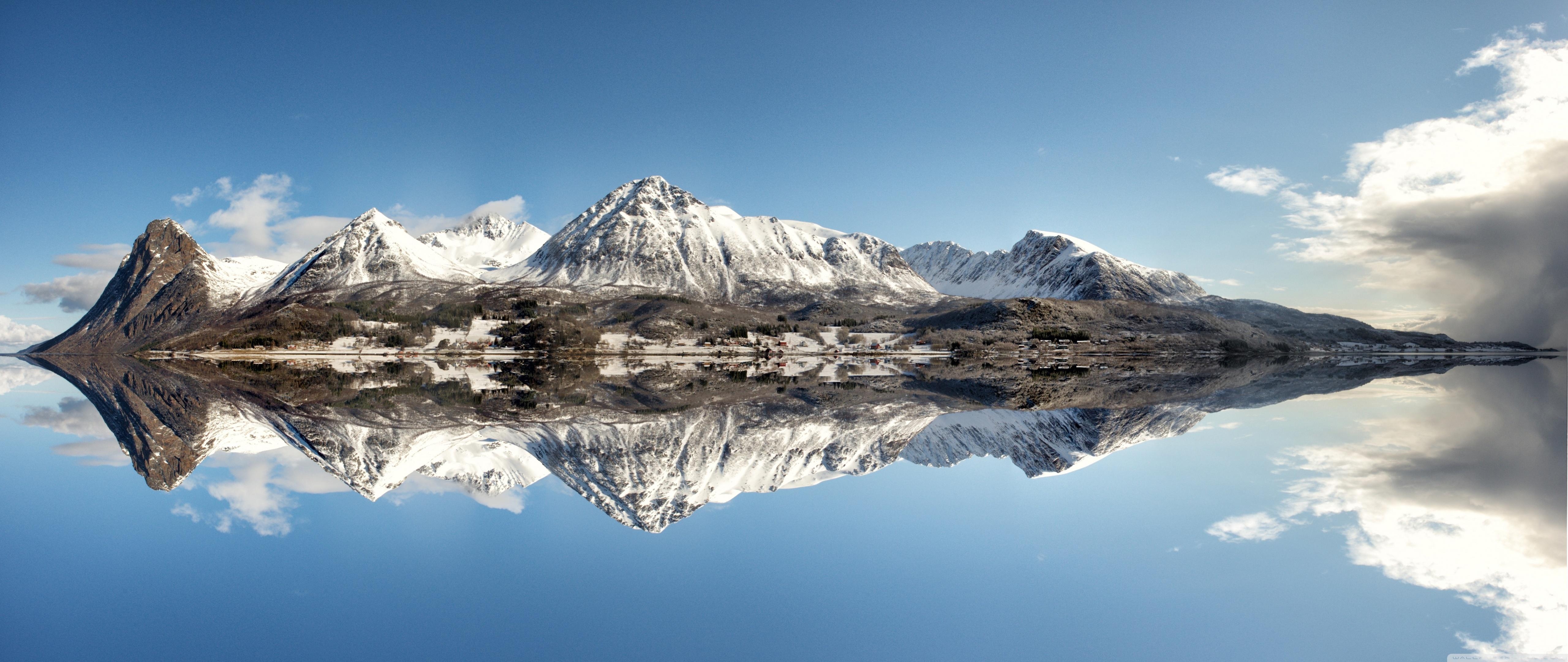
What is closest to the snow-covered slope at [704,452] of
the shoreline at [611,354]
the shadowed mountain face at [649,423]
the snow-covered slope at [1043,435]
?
the shadowed mountain face at [649,423]

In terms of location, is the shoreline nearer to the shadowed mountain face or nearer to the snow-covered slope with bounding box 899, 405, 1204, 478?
the shadowed mountain face

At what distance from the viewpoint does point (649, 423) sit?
126ft

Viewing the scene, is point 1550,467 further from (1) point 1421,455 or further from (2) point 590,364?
(2) point 590,364

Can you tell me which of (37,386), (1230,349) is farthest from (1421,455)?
(1230,349)

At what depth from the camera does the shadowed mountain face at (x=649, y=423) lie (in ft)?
75.3

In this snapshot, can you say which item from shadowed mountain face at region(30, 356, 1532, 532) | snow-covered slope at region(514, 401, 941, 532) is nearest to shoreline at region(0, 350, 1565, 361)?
shadowed mountain face at region(30, 356, 1532, 532)

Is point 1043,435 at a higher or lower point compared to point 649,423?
higher

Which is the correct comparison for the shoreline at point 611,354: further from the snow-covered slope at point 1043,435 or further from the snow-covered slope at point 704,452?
the snow-covered slope at point 1043,435

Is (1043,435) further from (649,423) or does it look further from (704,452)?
(649,423)

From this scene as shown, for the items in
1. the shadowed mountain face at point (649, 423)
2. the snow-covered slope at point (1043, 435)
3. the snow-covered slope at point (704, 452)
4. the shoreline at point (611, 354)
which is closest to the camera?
the snow-covered slope at point (704, 452)

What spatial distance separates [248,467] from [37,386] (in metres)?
66.6

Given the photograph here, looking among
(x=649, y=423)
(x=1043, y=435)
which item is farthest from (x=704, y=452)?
(x=1043, y=435)

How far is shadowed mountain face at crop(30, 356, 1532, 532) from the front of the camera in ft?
75.3

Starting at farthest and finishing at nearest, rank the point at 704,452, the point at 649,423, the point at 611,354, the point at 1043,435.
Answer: the point at 611,354
the point at 649,423
the point at 1043,435
the point at 704,452
